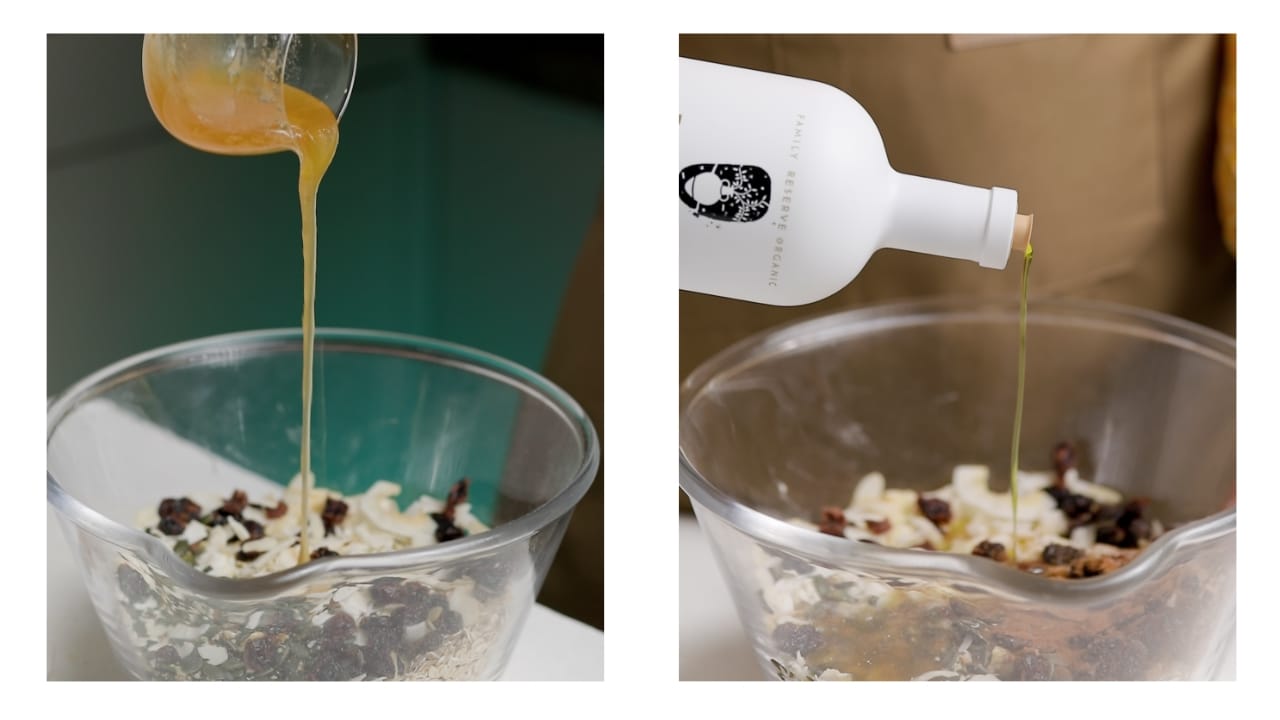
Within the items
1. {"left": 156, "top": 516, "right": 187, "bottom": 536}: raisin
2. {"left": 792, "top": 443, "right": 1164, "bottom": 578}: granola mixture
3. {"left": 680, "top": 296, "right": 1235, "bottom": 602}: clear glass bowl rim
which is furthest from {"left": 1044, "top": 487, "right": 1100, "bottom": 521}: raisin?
{"left": 156, "top": 516, "right": 187, "bottom": 536}: raisin

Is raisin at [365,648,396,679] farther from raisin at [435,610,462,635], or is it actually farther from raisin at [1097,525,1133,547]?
raisin at [1097,525,1133,547]

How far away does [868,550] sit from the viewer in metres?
0.39

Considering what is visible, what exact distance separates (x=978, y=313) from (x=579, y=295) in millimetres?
286

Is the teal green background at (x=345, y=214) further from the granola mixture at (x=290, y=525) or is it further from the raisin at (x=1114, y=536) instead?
the raisin at (x=1114, y=536)

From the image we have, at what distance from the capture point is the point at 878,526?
2.02ft

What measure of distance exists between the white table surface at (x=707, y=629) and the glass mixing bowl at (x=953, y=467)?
0.14 ft

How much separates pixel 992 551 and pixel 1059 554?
34 mm

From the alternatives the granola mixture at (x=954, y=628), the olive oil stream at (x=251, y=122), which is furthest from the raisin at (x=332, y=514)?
the granola mixture at (x=954, y=628)

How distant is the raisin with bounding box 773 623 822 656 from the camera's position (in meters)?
0.45

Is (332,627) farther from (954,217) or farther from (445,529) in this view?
(954,217)

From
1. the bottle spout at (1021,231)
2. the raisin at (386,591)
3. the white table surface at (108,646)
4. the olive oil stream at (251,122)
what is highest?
the olive oil stream at (251,122)

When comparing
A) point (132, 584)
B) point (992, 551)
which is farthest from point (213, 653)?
point (992, 551)

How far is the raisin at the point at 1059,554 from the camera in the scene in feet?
1.91

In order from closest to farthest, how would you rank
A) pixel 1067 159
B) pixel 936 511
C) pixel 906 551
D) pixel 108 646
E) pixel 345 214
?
pixel 906 551 → pixel 108 646 → pixel 936 511 → pixel 1067 159 → pixel 345 214
